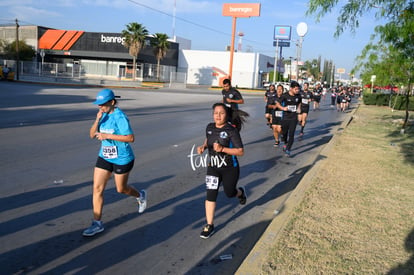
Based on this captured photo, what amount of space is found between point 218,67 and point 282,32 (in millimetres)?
13260

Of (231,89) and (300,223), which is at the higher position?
(231,89)

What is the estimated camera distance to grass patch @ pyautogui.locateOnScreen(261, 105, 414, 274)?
3934 millimetres

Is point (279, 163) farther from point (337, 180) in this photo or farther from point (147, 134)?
point (147, 134)

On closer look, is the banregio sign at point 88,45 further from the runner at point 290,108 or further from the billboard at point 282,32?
the runner at point 290,108

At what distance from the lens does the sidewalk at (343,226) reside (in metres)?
3.91

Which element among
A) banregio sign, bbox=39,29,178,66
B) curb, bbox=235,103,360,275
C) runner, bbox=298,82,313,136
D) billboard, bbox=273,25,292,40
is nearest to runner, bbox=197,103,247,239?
curb, bbox=235,103,360,275

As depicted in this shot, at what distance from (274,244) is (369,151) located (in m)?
7.72

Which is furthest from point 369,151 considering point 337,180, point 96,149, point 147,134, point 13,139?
point 13,139

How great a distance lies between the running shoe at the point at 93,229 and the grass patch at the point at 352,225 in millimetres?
1982

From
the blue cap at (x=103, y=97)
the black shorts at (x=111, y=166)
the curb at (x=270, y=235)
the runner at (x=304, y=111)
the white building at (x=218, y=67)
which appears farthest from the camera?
the white building at (x=218, y=67)

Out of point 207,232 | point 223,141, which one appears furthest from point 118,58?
point 207,232

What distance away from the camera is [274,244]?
169 inches

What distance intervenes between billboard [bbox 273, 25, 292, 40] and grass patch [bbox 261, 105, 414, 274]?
214ft

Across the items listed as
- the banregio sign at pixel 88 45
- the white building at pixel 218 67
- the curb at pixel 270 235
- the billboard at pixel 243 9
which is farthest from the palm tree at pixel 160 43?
the curb at pixel 270 235
